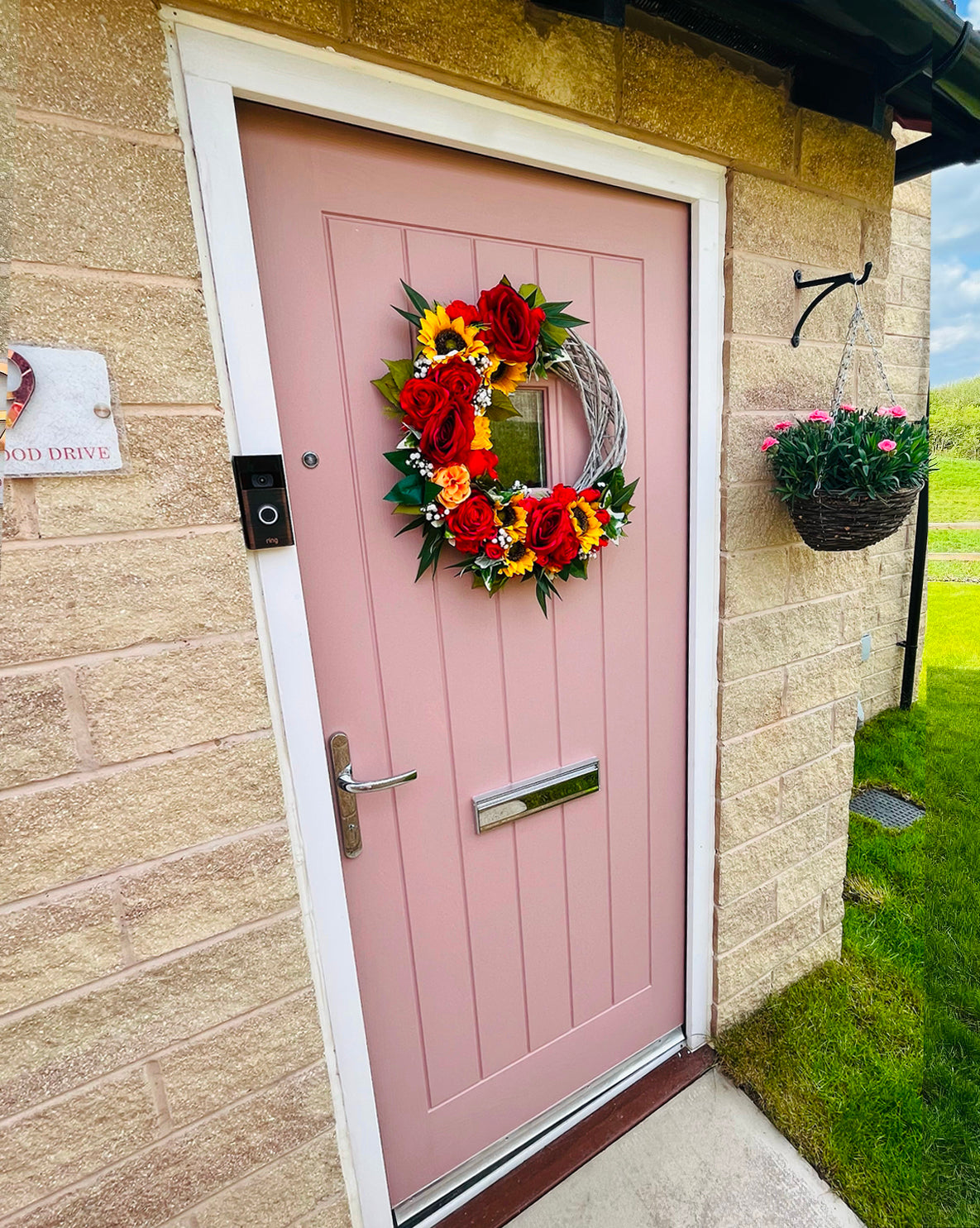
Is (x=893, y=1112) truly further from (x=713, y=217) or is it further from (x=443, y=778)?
(x=713, y=217)

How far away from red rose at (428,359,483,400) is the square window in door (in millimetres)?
143

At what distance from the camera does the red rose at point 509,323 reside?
1067 millimetres

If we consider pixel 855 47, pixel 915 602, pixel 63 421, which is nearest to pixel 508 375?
pixel 63 421

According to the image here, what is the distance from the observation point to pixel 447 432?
1049mm

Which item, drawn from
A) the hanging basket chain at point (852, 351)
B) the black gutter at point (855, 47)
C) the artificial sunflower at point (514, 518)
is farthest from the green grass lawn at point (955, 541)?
the artificial sunflower at point (514, 518)

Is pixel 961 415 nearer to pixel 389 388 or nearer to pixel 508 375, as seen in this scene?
pixel 508 375

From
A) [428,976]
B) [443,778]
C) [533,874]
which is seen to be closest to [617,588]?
[443,778]

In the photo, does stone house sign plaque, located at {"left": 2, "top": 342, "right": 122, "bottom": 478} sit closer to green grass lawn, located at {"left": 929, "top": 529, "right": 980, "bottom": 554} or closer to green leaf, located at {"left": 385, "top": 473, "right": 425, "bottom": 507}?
green leaf, located at {"left": 385, "top": 473, "right": 425, "bottom": 507}

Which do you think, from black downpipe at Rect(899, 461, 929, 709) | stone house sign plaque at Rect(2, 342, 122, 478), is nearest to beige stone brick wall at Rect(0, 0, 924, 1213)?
stone house sign plaque at Rect(2, 342, 122, 478)

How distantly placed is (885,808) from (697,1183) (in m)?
2.17

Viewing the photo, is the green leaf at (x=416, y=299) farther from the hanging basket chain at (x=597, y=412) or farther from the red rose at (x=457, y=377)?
the hanging basket chain at (x=597, y=412)

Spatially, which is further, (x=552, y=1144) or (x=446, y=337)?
(x=552, y=1144)

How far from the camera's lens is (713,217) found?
Answer: 1.35 metres

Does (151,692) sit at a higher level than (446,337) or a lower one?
lower
